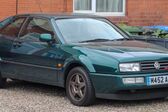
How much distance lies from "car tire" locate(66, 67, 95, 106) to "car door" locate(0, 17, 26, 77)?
5.07 feet

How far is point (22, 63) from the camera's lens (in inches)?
362

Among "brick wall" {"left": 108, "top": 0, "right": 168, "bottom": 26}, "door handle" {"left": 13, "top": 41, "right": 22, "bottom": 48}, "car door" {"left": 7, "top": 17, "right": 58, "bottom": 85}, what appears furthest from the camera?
"brick wall" {"left": 108, "top": 0, "right": 168, "bottom": 26}

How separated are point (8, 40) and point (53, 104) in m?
2.02

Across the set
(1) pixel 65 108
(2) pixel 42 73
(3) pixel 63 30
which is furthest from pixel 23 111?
(3) pixel 63 30

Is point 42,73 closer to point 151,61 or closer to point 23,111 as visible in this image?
point 23,111

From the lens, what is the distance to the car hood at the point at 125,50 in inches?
311

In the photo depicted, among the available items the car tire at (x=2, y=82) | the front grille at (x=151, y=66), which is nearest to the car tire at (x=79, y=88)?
the front grille at (x=151, y=66)

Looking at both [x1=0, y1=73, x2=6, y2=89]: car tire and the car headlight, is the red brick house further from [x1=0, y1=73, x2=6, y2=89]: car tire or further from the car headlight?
the car headlight

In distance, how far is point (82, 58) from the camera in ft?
26.5

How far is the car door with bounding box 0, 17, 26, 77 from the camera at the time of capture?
9573 millimetres

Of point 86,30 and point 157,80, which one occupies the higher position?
point 86,30

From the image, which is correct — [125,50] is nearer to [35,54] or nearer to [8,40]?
[35,54]

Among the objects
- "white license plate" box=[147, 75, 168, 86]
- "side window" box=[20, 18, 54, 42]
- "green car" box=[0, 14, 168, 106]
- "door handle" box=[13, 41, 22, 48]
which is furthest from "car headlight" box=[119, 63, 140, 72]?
"door handle" box=[13, 41, 22, 48]

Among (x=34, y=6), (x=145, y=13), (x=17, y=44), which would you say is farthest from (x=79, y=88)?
(x=145, y=13)
